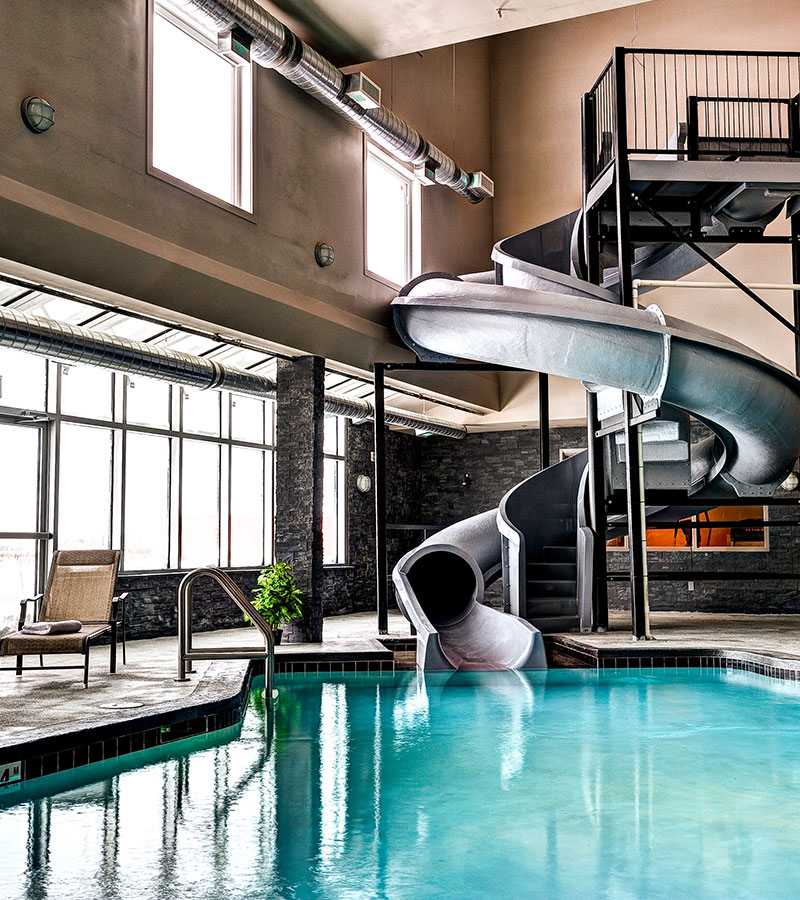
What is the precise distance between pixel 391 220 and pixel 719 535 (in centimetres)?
639

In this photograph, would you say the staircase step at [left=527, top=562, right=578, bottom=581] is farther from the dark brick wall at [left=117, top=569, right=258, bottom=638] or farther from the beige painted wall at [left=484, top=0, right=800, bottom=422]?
the beige painted wall at [left=484, top=0, right=800, bottom=422]

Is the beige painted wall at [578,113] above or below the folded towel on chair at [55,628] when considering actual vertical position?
above

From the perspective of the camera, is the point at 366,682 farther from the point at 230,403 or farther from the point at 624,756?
the point at 230,403

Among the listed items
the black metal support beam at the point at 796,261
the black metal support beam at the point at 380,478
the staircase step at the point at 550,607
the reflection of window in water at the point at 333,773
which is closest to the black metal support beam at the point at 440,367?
the black metal support beam at the point at 380,478

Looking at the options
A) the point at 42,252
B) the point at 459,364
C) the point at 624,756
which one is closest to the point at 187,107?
the point at 42,252

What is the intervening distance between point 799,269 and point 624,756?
644 cm

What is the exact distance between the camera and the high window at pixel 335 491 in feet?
47.2

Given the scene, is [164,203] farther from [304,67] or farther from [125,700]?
[125,700]

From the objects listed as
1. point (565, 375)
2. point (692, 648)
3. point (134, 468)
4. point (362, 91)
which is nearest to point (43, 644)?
point (565, 375)

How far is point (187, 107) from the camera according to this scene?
7.83m

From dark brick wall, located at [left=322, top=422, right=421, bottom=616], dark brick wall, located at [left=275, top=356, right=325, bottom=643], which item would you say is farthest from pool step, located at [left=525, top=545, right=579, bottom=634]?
dark brick wall, located at [left=322, top=422, right=421, bottom=616]

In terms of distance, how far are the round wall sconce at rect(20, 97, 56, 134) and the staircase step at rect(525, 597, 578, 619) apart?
6.27m

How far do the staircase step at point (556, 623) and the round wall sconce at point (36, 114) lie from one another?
6257 millimetres

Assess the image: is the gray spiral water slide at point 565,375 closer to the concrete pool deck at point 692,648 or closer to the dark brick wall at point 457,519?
the concrete pool deck at point 692,648
